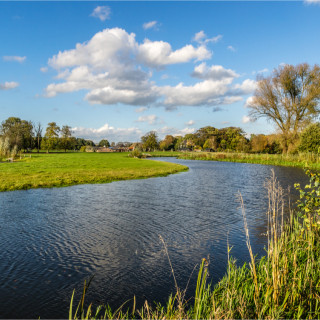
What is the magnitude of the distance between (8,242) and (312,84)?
2356 inches

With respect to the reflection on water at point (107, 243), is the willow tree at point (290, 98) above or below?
above

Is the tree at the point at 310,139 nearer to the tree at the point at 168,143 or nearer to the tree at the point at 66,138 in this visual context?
the tree at the point at 66,138

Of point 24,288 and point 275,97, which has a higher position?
point 275,97

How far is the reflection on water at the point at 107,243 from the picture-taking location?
624cm

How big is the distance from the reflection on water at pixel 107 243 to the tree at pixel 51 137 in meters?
85.9

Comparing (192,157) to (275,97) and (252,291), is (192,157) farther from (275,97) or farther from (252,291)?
(252,291)

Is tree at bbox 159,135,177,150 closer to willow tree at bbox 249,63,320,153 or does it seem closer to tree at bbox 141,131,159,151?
tree at bbox 141,131,159,151

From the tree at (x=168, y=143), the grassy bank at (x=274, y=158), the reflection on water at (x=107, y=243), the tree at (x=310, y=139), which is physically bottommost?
the reflection on water at (x=107, y=243)

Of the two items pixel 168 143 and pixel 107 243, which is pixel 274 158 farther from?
pixel 168 143

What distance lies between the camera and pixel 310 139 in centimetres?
4528

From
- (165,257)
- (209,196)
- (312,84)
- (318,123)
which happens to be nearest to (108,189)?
(209,196)

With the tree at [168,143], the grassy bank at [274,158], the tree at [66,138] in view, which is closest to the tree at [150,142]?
the tree at [168,143]

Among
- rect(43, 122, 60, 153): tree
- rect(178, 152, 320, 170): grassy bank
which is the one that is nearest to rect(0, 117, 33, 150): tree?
rect(43, 122, 60, 153): tree

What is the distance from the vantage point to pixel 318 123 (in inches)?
1946
